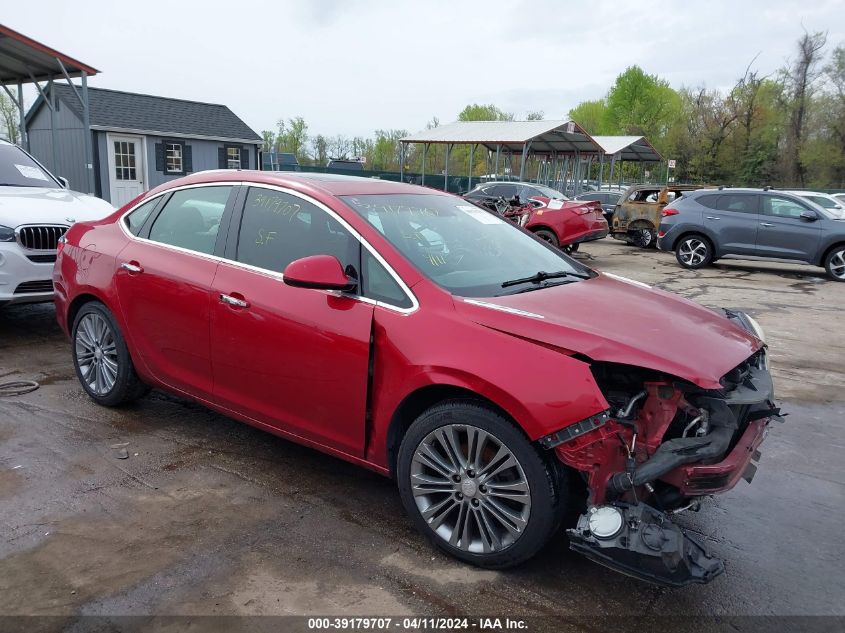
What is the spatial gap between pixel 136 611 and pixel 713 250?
13784 mm

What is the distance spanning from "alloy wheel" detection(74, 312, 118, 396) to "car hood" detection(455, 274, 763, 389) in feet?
9.09

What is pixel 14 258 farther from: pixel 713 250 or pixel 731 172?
pixel 731 172

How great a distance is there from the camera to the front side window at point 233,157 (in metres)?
25.3

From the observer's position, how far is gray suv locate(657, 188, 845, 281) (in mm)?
12781

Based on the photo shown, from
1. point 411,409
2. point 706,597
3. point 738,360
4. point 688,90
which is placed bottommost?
point 706,597

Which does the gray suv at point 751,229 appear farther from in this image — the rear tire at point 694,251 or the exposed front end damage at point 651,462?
the exposed front end damage at point 651,462

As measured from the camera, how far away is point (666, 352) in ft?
9.02

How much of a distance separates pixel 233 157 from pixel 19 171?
60.9ft

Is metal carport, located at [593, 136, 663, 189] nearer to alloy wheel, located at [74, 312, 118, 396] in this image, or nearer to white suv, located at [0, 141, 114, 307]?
white suv, located at [0, 141, 114, 307]

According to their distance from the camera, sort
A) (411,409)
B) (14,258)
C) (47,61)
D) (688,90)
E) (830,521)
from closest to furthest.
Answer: (411,409) → (830,521) → (14,258) → (47,61) → (688,90)

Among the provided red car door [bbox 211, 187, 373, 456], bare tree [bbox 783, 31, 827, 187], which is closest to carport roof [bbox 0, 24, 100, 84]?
red car door [bbox 211, 187, 373, 456]

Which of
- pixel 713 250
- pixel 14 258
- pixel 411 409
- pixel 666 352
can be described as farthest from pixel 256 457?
pixel 713 250

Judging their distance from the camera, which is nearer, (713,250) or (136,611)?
(136,611)

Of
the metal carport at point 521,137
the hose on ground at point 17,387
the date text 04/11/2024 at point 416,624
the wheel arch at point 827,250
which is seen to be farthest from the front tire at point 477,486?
the metal carport at point 521,137
